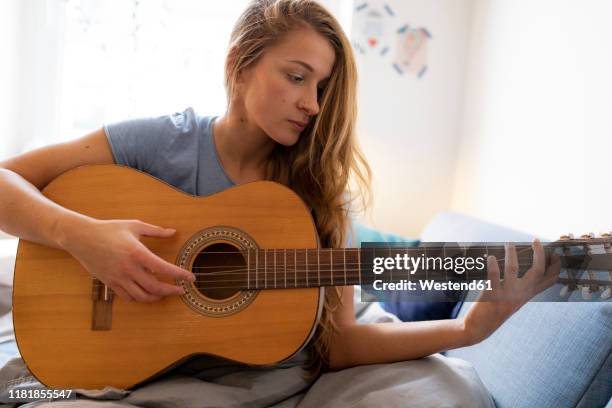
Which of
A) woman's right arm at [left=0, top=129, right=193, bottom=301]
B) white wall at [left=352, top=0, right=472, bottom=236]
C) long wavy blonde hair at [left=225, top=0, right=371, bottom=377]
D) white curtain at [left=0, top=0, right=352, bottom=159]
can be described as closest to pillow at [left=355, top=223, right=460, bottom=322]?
long wavy blonde hair at [left=225, top=0, right=371, bottom=377]

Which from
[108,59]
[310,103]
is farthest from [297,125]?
[108,59]

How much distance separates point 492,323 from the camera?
39.8 inches

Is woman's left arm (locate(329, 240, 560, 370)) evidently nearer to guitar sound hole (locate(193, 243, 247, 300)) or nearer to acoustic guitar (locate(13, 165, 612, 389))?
acoustic guitar (locate(13, 165, 612, 389))

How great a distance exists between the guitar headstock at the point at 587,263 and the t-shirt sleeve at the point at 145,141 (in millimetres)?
840

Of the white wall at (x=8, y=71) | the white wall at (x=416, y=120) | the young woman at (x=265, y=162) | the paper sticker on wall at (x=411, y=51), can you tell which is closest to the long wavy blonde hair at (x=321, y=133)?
the young woman at (x=265, y=162)

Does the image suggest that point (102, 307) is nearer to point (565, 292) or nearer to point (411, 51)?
point (565, 292)

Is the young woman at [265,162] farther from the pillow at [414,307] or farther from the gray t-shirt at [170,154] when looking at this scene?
the pillow at [414,307]

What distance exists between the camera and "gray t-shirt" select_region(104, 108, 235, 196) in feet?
3.97

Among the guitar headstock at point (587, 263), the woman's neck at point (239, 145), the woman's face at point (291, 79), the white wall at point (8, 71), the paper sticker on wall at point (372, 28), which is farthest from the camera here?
the paper sticker on wall at point (372, 28)

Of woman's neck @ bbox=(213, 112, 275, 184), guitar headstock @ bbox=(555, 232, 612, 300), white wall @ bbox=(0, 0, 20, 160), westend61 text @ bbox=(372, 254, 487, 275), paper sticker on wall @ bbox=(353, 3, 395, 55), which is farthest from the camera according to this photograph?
paper sticker on wall @ bbox=(353, 3, 395, 55)

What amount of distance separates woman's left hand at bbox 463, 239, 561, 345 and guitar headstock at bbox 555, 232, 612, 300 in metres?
0.02

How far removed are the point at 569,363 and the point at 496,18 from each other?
1752mm

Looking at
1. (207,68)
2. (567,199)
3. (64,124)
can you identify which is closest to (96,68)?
(64,124)

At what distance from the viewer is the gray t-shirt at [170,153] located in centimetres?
121
